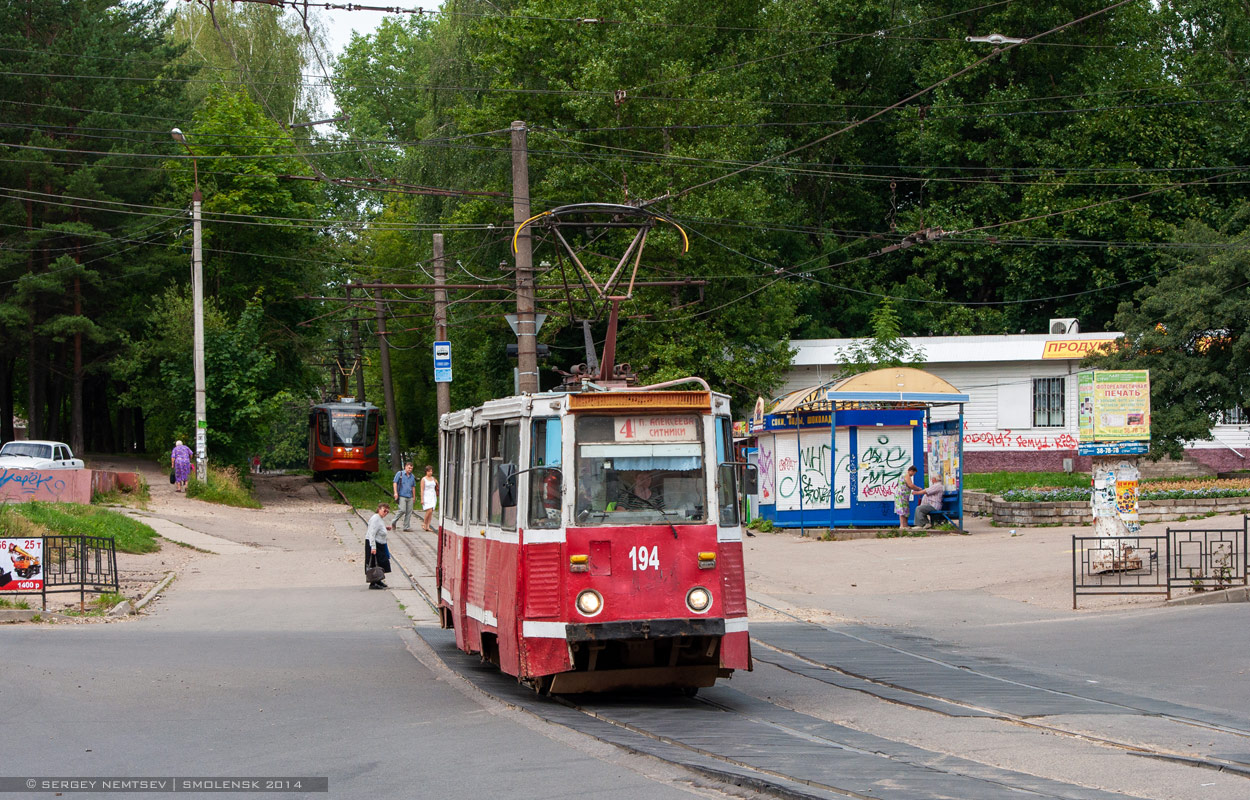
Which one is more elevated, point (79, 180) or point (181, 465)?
point (79, 180)

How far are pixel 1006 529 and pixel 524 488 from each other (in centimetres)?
2013

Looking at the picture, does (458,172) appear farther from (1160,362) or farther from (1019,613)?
(1019,613)

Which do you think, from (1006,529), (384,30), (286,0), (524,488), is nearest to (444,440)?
(524,488)

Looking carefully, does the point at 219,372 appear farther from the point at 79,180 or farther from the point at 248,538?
the point at 248,538

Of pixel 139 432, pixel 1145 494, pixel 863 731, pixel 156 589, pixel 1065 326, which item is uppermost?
pixel 1065 326

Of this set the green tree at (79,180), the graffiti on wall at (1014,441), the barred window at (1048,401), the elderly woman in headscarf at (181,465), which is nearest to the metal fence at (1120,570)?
the graffiti on wall at (1014,441)

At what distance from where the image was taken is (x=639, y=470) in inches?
431

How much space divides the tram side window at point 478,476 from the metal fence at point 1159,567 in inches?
330

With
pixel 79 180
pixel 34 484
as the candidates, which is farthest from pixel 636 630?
pixel 79 180

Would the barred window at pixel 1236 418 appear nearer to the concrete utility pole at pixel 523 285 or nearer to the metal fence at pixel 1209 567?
the metal fence at pixel 1209 567

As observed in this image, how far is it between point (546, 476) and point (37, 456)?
30.6m

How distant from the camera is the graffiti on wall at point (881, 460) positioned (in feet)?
93.6

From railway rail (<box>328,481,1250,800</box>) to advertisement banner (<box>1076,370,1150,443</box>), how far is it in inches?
219

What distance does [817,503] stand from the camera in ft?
95.3
